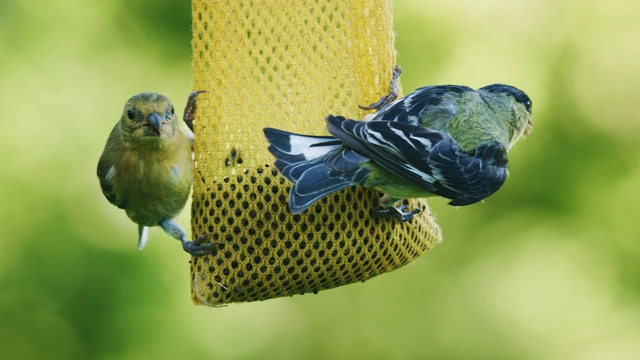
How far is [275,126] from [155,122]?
1.94 feet

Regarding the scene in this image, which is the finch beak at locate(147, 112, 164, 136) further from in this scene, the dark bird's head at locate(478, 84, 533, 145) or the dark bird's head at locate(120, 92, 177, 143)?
the dark bird's head at locate(478, 84, 533, 145)

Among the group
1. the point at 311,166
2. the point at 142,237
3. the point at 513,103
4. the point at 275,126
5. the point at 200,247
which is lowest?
the point at 142,237

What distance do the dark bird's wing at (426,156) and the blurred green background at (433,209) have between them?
82.5 inches

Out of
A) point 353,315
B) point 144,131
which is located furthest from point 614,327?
point 144,131

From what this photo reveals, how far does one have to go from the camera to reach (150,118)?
16.1 feet

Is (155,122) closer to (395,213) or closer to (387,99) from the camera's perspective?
(387,99)

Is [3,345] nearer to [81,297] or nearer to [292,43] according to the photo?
[81,297]

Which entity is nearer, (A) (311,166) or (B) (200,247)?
(A) (311,166)

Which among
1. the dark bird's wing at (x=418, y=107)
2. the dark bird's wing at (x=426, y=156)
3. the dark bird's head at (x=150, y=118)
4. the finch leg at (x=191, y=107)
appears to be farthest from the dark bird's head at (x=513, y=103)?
the dark bird's head at (x=150, y=118)

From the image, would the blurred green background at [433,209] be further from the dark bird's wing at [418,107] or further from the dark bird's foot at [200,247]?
the dark bird's wing at [418,107]

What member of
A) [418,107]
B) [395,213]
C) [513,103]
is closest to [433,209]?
[513,103]

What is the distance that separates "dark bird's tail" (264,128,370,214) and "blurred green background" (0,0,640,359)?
81.0 inches

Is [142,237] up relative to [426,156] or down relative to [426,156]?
down

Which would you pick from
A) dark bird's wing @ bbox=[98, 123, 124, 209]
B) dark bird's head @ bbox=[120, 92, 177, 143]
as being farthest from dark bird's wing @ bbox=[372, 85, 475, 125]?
dark bird's wing @ bbox=[98, 123, 124, 209]
